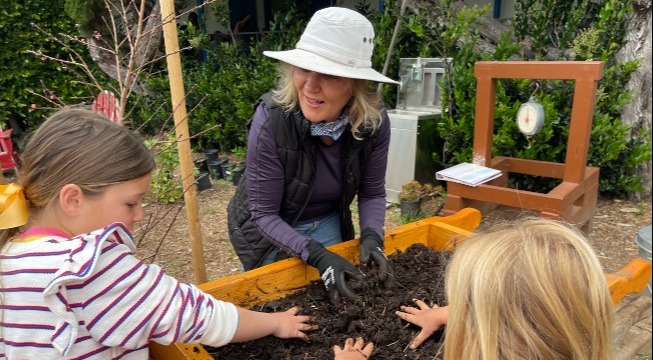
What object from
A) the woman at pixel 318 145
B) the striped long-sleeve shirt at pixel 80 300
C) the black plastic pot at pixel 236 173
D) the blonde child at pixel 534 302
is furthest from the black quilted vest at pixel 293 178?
the black plastic pot at pixel 236 173

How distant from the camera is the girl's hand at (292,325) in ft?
4.81

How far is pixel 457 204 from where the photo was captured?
2979mm

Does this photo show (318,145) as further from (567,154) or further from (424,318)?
(567,154)

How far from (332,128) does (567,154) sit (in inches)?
69.8

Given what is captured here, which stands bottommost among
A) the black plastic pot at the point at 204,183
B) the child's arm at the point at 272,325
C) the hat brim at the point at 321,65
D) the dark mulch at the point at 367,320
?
the black plastic pot at the point at 204,183

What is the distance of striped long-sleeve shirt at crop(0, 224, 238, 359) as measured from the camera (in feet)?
3.31

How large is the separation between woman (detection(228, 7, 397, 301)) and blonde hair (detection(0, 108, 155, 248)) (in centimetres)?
67

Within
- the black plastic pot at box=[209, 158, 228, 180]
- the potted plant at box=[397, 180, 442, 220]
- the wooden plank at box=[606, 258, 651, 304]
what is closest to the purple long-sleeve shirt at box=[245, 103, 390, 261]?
the wooden plank at box=[606, 258, 651, 304]

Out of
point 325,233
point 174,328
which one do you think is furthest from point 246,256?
point 174,328

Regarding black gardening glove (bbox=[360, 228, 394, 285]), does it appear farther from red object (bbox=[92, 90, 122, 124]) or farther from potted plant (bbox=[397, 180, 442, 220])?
potted plant (bbox=[397, 180, 442, 220])

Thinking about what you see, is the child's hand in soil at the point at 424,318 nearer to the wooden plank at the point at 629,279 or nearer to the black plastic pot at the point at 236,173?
the wooden plank at the point at 629,279

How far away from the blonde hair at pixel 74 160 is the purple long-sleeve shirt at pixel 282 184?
650 mm

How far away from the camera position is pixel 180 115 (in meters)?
1.98

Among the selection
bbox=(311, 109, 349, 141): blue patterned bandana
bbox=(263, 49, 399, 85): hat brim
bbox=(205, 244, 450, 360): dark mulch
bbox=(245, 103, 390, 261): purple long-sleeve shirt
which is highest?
bbox=(263, 49, 399, 85): hat brim
